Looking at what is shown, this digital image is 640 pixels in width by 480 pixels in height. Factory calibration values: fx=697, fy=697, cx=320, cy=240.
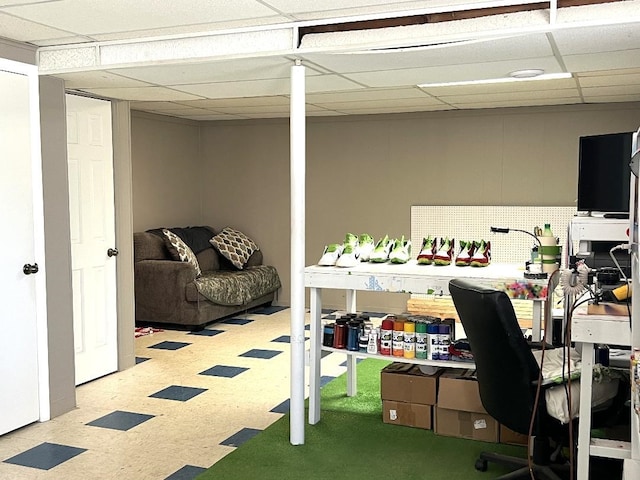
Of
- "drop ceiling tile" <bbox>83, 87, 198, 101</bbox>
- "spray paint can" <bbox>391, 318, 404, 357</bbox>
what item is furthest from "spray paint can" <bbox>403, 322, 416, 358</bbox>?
"drop ceiling tile" <bbox>83, 87, 198, 101</bbox>

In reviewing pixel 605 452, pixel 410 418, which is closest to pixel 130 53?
pixel 410 418

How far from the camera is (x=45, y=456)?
3557mm

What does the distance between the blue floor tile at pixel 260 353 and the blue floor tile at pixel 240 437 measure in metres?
1.67

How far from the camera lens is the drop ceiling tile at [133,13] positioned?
2.98 meters

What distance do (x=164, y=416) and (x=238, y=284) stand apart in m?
2.99

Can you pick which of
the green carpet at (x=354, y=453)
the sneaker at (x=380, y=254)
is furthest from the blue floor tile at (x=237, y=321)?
the sneaker at (x=380, y=254)

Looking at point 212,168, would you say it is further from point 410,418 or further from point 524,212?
point 410,418

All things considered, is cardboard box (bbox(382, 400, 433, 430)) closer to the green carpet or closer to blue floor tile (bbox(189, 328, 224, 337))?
the green carpet

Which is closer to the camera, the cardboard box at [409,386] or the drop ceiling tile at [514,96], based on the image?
the cardboard box at [409,386]

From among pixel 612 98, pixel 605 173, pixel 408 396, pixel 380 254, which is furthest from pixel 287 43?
pixel 612 98

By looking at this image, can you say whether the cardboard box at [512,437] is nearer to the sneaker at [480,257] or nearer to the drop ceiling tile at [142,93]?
the sneaker at [480,257]

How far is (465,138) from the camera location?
712 cm

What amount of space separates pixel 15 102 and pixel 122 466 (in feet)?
6.70

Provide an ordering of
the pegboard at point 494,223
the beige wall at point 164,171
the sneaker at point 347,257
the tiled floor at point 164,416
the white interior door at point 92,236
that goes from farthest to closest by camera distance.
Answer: the beige wall at point 164,171 → the pegboard at point 494,223 → the white interior door at point 92,236 → the sneaker at point 347,257 → the tiled floor at point 164,416
